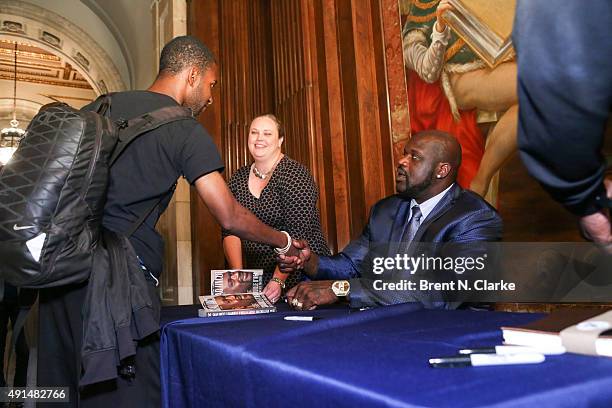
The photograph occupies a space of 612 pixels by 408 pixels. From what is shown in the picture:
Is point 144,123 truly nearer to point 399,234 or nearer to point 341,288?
point 341,288

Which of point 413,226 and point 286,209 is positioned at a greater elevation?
point 286,209

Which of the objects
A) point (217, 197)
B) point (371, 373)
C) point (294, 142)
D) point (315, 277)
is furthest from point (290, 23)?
point (371, 373)

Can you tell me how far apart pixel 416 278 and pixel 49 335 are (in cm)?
146

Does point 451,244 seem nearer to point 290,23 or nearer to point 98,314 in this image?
point 98,314

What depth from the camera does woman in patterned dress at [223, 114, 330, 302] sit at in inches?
114

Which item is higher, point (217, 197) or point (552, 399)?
point (217, 197)

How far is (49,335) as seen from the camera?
1.71 metres

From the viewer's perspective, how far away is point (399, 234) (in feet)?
8.38

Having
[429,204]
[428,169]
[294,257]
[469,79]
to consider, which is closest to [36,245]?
[294,257]

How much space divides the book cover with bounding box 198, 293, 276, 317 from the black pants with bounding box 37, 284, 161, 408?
237 millimetres

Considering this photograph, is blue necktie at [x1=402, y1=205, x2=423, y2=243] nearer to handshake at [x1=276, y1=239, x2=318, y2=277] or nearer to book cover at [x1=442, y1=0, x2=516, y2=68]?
handshake at [x1=276, y1=239, x2=318, y2=277]

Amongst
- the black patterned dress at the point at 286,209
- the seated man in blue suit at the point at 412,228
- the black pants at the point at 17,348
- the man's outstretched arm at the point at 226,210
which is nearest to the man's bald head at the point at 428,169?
the seated man in blue suit at the point at 412,228

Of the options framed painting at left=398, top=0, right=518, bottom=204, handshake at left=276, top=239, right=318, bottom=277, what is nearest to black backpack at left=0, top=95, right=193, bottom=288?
handshake at left=276, top=239, right=318, bottom=277

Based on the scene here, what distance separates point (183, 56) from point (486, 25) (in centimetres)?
184
